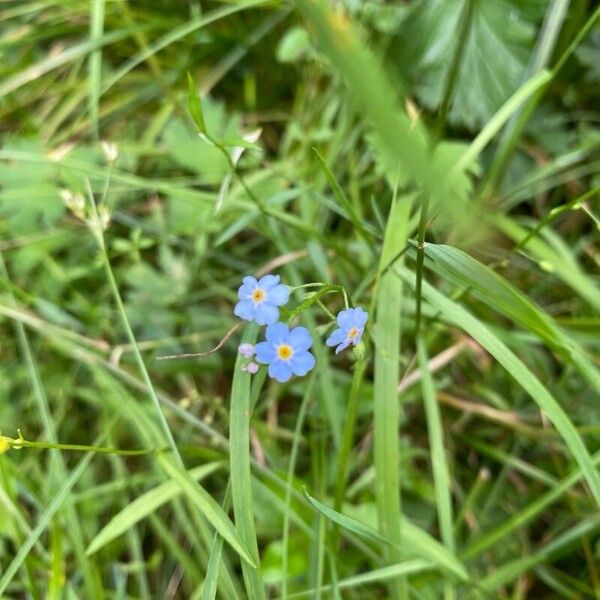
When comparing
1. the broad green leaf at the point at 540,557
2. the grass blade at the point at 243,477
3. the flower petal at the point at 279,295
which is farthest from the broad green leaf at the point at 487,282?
the broad green leaf at the point at 540,557

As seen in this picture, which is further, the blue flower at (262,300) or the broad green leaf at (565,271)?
the broad green leaf at (565,271)

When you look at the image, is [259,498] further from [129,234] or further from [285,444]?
[129,234]

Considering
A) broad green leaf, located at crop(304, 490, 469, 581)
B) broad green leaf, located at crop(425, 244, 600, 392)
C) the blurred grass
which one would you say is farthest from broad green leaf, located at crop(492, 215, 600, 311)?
broad green leaf, located at crop(304, 490, 469, 581)

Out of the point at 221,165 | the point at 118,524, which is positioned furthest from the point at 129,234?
the point at 118,524

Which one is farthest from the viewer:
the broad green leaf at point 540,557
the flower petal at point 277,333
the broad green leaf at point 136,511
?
the broad green leaf at point 540,557

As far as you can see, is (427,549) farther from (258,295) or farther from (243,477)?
(258,295)

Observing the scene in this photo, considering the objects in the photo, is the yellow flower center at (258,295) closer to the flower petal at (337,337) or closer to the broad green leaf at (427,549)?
the flower petal at (337,337)
